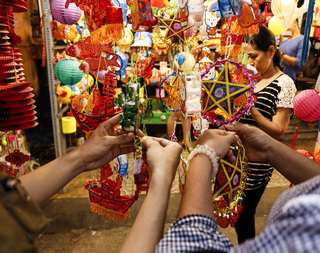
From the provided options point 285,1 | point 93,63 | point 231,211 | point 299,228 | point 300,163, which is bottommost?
point 231,211

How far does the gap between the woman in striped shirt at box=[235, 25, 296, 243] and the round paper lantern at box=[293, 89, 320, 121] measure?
5cm

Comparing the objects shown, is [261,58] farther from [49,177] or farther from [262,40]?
[49,177]

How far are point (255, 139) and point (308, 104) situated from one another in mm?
711

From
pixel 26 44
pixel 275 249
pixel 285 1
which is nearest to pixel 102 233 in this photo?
pixel 275 249

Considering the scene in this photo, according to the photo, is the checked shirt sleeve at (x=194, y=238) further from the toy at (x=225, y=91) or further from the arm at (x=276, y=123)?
the arm at (x=276, y=123)

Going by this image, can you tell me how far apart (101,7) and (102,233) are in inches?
76.3

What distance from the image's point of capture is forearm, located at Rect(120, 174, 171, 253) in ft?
1.81

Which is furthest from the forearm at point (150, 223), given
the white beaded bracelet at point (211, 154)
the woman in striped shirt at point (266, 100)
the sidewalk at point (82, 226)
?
the sidewalk at point (82, 226)

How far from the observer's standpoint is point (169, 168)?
73cm

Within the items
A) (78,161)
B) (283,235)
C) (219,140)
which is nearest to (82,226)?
(78,161)

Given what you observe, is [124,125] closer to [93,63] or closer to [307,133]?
[93,63]

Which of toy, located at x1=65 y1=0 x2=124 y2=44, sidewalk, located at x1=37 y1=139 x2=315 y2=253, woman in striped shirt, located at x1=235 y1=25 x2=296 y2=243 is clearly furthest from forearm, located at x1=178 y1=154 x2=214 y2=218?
sidewalk, located at x1=37 y1=139 x2=315 y2=253

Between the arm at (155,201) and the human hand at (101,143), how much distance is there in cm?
15

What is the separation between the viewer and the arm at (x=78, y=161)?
2.59ft
